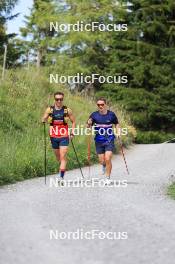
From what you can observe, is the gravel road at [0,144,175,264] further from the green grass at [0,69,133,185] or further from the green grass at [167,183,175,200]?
the green grass at [0,69,133,185]

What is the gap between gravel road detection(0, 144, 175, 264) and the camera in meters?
6.92

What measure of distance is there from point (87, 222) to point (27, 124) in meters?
12.6

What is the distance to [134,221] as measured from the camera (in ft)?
29.8

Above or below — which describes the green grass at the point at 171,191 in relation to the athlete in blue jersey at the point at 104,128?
below

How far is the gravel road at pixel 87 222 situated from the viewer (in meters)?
6.92

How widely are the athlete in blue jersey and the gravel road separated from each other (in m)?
0.75

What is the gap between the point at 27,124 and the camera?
21.3m

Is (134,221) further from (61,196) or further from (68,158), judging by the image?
(68,158)

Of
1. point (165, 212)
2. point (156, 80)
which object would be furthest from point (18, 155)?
point (156, 80)

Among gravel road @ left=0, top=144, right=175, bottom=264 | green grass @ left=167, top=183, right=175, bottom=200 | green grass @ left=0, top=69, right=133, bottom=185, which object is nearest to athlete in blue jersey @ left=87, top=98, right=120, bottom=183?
gravel road @ left=0, top=144, right=175, bottom=264

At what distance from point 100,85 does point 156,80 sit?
6526 millimetres

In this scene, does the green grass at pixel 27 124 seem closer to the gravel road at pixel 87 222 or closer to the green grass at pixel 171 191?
the gravel road at pixel 87 222

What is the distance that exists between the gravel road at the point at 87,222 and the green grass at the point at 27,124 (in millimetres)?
882

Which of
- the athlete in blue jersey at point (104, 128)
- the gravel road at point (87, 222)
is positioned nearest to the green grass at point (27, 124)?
the gravel road at point (87, 222)
